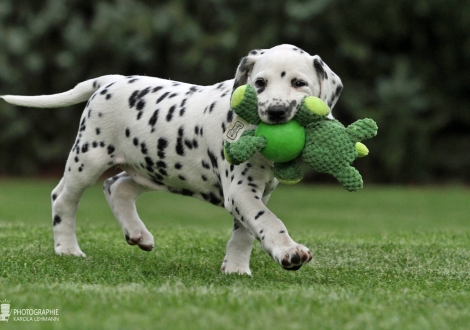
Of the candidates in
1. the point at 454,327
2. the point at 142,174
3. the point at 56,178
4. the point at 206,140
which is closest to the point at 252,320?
the point at 454,327

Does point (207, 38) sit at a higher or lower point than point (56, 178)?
higher

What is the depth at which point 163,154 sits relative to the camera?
231 inches

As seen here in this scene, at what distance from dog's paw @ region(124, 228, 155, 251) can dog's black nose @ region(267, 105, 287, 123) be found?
6.35ft

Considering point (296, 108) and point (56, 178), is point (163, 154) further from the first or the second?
point (56, 178)

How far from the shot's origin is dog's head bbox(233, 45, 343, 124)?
4.86 metres

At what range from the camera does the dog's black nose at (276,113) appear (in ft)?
15.8

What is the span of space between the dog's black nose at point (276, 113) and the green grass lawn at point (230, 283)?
1.02 metres

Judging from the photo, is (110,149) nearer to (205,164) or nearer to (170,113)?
(170,113)

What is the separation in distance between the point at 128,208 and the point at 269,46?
1386 cm

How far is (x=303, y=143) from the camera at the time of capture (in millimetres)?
4879

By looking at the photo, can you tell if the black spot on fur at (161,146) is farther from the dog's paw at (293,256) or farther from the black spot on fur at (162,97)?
the dog's paw at (293,256)

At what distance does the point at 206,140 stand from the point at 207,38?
14616 millimetres

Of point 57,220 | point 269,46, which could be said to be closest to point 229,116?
point 57,220

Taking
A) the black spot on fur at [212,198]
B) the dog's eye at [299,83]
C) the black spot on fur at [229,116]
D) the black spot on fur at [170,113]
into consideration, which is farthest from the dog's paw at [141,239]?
the dog's eye at [299,83]
